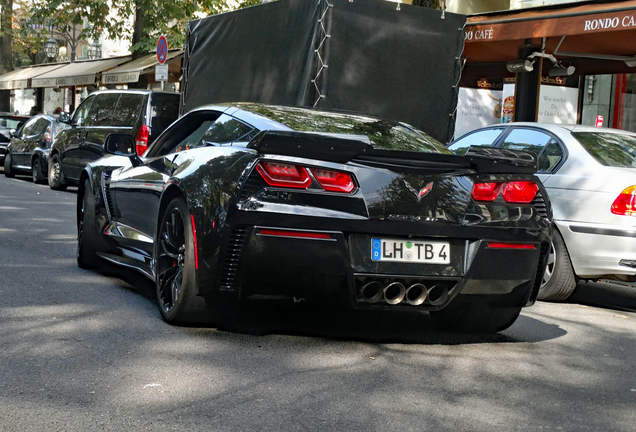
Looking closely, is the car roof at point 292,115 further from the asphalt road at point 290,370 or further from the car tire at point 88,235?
the car tire at point 88,235

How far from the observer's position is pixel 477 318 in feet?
20.6

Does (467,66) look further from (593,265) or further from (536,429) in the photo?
(536,429)

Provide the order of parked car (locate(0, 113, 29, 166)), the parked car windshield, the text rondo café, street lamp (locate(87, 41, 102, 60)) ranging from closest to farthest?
1. the text rondo café
2. parked car (locate(0, 113, 29, 166))
3. the parked car windshield
4. street lamp (locate(87, 41, 102, 60))

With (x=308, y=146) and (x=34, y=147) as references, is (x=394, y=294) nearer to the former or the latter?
(x=308, y=146)

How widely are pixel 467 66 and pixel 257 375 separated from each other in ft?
49.9

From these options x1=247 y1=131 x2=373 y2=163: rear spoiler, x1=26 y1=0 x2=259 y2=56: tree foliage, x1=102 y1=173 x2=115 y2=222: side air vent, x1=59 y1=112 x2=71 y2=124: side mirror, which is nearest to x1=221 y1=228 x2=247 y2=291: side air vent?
x1=247 y1=131 x2=373 y2=163: rear spoiler

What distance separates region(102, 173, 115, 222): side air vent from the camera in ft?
25.4

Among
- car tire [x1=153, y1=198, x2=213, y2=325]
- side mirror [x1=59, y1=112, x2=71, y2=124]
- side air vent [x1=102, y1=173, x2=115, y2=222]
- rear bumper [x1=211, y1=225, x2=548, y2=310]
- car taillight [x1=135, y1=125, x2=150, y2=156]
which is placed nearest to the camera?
rear bumper [x1=211, y1=225, x2=548, y2=310]

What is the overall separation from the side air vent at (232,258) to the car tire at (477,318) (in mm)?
1475

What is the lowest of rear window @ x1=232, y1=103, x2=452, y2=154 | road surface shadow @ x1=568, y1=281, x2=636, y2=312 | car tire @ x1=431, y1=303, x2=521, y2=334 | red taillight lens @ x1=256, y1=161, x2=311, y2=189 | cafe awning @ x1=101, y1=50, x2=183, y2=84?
road surface shadow @ x1=568, y1=281, x2=636, y2=312

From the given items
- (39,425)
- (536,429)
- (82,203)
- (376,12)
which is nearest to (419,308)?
(536,429)

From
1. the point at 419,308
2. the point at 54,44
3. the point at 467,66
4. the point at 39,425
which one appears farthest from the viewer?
the point at 54,44

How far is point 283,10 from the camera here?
11555 millimetres

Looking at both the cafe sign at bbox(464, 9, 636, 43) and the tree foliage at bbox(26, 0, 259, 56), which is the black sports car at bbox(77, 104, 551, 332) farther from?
the tree foliage at bbox(26, 0, 259, 56)
